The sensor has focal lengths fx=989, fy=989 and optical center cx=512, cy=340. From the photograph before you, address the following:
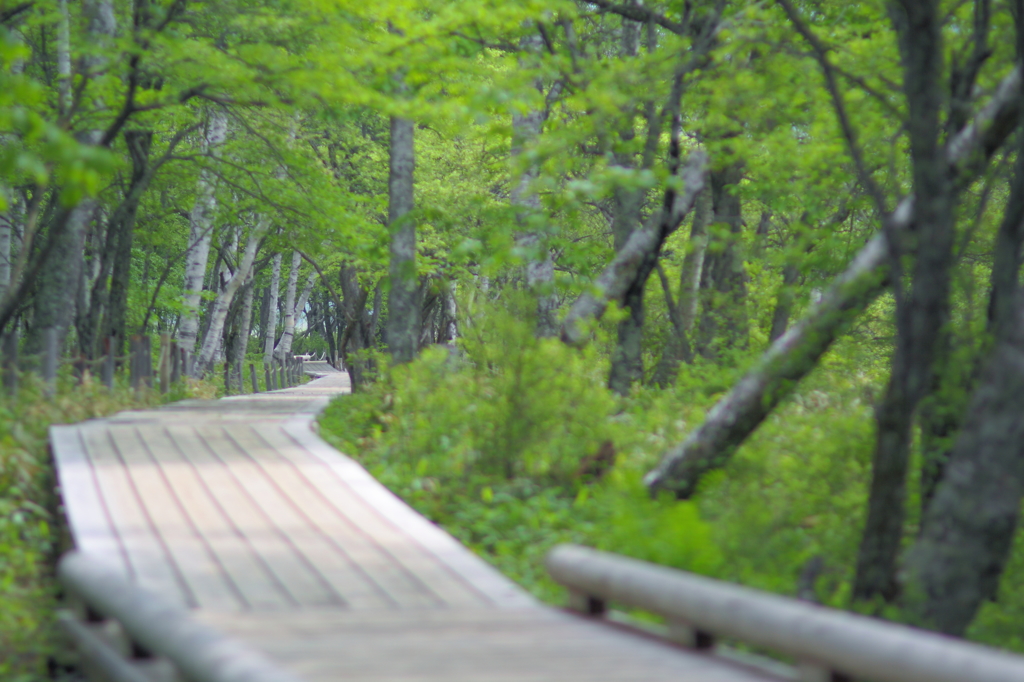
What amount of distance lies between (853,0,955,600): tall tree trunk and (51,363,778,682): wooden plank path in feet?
5.14

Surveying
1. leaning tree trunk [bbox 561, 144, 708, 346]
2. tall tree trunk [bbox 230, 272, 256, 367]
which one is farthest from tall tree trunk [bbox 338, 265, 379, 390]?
tall tree trunk [bbox 230, 272, 256, 367]

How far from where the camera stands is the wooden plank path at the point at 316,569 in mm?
4871

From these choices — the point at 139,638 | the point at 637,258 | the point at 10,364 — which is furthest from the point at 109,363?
the point at 139,638

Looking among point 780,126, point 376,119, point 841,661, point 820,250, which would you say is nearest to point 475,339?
point 820,250

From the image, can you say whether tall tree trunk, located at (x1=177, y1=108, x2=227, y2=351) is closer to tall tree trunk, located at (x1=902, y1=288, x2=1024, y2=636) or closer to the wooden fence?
the wooden fence

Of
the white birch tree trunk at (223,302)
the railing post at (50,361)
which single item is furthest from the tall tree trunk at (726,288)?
the white birch tree trunk at (223,302)

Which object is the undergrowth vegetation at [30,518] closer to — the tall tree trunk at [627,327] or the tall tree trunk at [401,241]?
the tall tree trunk at [401,241]

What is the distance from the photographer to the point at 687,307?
2019 cm

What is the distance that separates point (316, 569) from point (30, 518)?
3681 millimetres

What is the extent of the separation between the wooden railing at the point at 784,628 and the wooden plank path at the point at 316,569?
202mm

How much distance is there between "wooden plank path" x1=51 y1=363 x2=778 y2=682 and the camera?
16.0 ft

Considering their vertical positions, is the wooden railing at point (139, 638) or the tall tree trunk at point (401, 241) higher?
the tall tree trunk at point (401, 241)

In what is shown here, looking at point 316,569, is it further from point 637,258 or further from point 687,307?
point 687,307

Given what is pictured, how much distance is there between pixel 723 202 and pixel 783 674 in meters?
13.1
